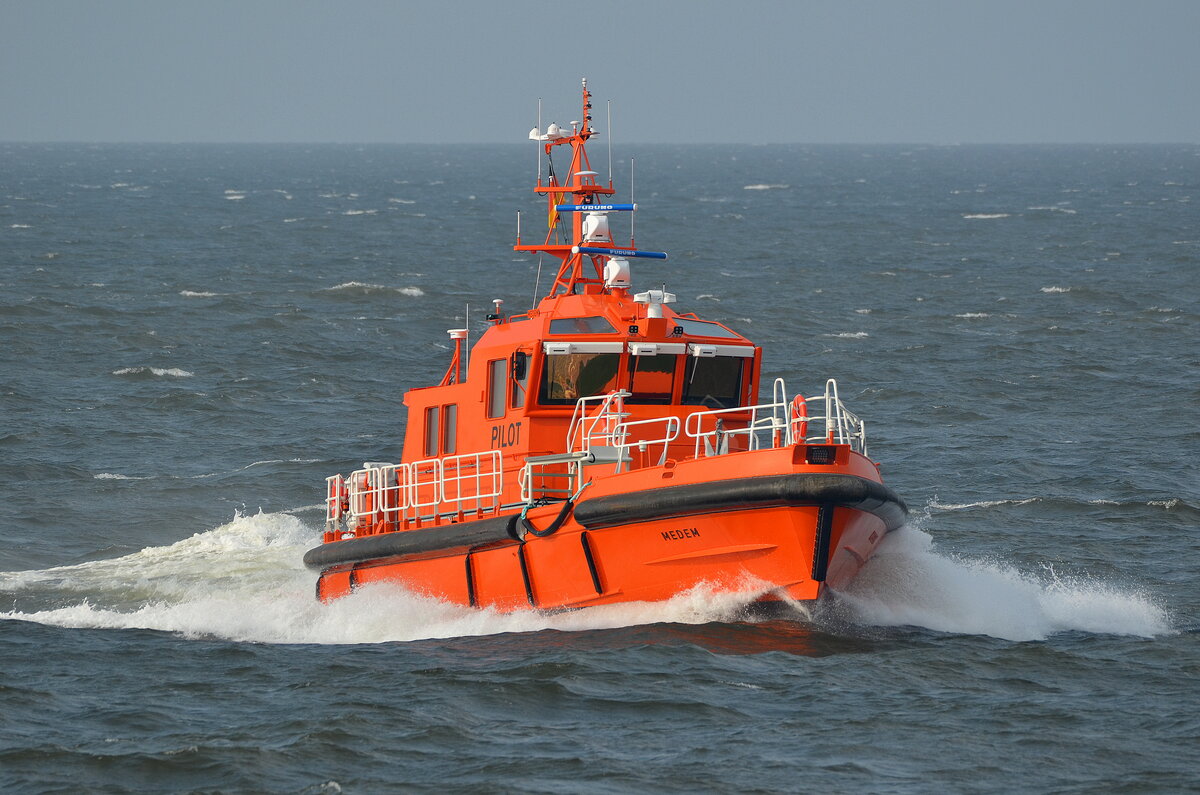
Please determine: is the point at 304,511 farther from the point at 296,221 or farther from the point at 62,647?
the point at 296,221

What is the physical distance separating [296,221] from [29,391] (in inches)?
1765

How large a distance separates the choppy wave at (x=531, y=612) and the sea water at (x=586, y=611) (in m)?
0.04

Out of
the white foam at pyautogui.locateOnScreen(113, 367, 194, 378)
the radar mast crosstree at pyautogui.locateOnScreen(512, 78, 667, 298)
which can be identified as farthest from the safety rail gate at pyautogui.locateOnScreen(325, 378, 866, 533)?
the white foam at pyautogui.locateOnScreen(113, 367, 194, 378)

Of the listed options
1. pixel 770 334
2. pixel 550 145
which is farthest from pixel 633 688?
pixel 770 334

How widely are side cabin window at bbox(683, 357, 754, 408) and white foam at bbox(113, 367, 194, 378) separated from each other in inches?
736

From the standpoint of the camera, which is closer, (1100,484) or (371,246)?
(1100,484)

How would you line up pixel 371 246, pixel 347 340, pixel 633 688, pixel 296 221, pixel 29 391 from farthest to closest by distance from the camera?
pixel 296 221, pixel 371 246, pixel 347 340, pixel 29 391, pixel 633 688

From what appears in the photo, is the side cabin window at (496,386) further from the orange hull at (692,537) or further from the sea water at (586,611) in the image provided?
the sea water at (586,611)

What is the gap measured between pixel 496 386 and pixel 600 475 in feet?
7.30

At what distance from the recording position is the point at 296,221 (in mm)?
74375

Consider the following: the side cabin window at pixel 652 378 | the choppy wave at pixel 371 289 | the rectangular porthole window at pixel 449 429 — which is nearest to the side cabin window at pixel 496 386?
the rectangular porthole window at pixel 449 429

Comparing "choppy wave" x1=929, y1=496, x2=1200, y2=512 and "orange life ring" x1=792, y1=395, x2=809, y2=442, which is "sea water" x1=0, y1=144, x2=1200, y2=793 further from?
"orange life ring" x1=792, y1=395, x2=809, y2=442

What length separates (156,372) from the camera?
32562 mm

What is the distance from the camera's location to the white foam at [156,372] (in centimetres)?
3238
